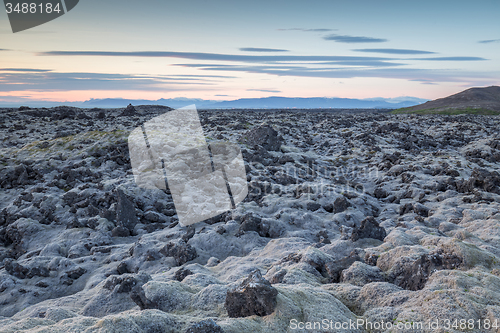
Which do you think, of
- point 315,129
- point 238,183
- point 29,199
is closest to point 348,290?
point 238,183

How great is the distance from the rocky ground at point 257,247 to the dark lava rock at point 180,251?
3.3 inches

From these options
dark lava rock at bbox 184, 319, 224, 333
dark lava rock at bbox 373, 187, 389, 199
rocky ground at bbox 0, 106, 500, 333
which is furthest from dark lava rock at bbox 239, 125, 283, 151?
dark lava rock at bbox 184, 319, 224, 333

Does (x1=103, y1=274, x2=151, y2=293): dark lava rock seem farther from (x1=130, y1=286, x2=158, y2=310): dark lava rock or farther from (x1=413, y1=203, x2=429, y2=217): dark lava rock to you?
(x1=413, y1=203, x2=429, y2=217): dark lava rock

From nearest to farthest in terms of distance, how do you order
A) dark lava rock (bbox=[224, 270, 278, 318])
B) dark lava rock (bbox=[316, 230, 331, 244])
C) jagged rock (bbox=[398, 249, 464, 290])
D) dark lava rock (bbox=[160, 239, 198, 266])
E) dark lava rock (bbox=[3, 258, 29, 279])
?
dark lava rock (bbox=[224, 270, 278, 318])
jagged rock (bbox=[398, 249, 464, 290])
dark lava rock (bbox=[3, 258, 29, 279])
dark lava rock (bbox=[160, 239, 198, 266])
dark lava rock (bbox=[316, 230, 331, 244])

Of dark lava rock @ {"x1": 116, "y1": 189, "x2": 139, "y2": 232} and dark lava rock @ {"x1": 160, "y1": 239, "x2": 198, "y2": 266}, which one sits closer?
dark lava rock @ {"x1": 160, "y1": 239, "x2": 198, "y2": 266}

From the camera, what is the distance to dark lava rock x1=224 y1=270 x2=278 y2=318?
6.96m

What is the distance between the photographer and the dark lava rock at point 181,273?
1038 cm

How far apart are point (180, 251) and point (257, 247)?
333cm

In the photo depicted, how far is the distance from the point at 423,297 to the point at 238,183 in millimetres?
14044

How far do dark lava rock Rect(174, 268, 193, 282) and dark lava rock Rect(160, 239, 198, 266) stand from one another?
4.81 ft

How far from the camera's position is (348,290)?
8.38m

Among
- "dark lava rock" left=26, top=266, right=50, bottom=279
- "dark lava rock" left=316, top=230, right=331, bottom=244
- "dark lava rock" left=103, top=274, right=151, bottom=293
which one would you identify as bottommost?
"dark lava rock" left=316, top=230, right=331, bottom=244

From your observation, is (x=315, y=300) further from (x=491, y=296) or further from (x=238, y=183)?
(x=238, y=183)

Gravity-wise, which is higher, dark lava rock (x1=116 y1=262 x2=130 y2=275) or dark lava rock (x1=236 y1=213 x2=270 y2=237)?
dark lava rock (x1=236 y1=213 x2=270 y2=237)
